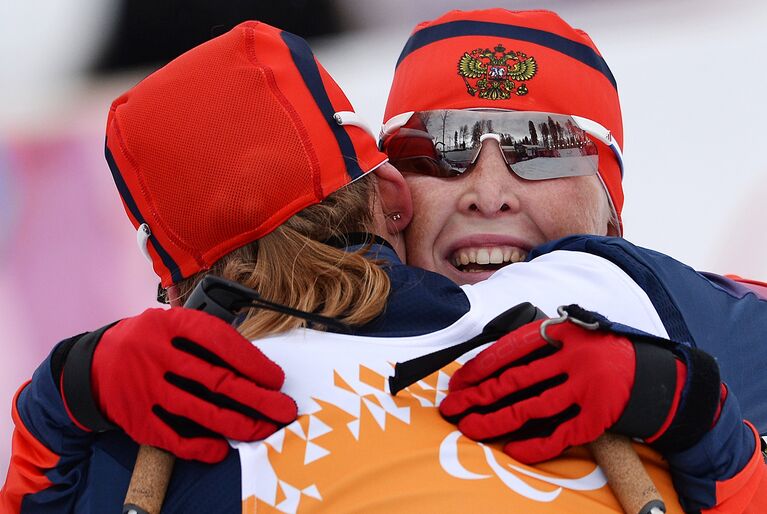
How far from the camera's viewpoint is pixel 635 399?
128cm

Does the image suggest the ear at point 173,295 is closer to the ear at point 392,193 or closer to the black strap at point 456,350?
the ear at point 392,193

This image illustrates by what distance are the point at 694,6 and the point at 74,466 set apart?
3.06m

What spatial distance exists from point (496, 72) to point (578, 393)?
1.33 meters

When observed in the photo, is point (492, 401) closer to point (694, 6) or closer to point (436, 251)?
point (436, 251)

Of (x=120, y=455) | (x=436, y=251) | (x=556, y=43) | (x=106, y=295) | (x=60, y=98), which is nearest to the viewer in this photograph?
(x=120, y=455)

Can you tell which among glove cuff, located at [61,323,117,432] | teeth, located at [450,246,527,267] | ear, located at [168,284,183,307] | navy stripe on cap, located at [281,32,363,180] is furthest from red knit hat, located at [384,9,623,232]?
glove cuff, located at [61,323,117,432]

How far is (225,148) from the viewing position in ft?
5.25

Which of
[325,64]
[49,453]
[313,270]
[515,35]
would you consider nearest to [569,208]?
[515,35]

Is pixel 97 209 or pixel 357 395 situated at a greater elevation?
pixel 357 395

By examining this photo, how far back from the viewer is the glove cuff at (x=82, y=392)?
1.34 metres

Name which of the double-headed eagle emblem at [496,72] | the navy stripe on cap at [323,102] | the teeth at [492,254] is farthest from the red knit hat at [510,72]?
the navy stripe on cap at [323,102]

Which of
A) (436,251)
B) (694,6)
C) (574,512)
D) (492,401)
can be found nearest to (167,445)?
(492,401)

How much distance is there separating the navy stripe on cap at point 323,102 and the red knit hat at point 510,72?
2.29 feet

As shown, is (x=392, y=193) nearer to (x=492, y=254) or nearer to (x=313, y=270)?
(x=492, y=254)
